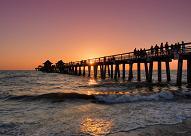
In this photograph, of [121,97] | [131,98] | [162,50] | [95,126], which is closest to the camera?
[95,126]

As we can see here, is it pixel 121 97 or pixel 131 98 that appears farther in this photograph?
pixel 121 97

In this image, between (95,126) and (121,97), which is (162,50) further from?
(95,126)

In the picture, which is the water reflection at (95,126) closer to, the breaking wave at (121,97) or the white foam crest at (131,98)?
the breaking wave at (121,97)

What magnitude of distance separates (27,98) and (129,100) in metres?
6.66

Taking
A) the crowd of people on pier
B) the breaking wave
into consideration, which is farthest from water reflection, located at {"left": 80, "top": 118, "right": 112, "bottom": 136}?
the crowd of people on pier

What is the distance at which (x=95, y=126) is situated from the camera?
8.82 metres

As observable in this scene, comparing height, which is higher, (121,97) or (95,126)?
(121,97)

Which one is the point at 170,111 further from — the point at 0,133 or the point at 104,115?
the point at 0,133

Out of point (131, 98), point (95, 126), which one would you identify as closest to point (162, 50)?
point (131, 98)

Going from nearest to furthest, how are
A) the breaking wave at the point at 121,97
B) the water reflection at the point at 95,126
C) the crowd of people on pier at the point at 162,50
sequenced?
1. the water reflection at the point at 95,126
2. the breaking wave at the point at 121,97
3. the crowd of people on pier at the point at 162,50

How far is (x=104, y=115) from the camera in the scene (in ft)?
35.1

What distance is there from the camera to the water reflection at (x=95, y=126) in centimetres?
819

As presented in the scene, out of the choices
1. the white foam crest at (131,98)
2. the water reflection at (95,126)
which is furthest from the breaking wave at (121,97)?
the water reflection at (95,126)

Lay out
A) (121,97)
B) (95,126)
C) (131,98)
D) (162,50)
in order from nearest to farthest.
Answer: (95,126), (131,98), (121,97), (162,50)
